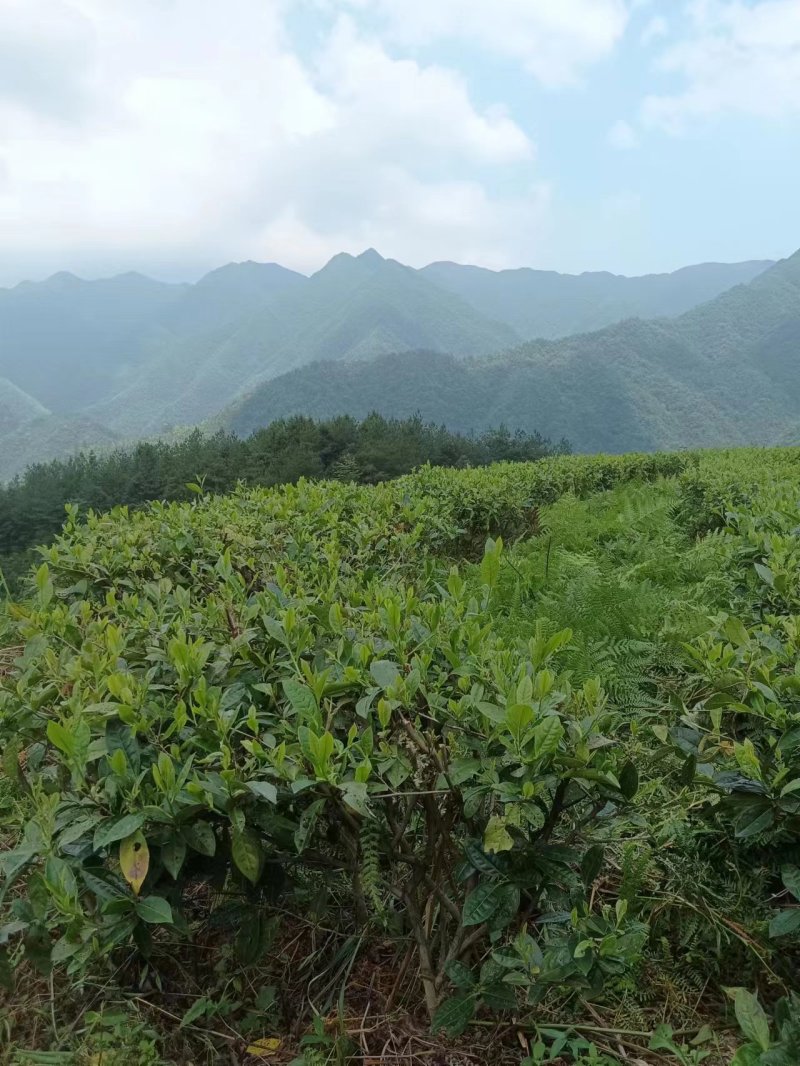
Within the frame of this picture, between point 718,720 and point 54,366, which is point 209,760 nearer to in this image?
point 718,720

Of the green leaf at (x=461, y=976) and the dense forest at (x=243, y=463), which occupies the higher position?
the green leaf at (x=461, y=976)

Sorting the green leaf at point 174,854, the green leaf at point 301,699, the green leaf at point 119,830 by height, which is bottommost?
the green leaf at point 174,854

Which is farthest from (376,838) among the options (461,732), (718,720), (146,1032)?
(718,720)

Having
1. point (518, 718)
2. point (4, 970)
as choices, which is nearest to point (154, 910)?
point (4, 970)

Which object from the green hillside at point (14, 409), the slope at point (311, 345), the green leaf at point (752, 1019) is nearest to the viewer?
the green leaf at point (752, 1019)

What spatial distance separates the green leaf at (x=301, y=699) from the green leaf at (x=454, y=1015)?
0.63 metres

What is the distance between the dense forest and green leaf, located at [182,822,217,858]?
66.3 feet

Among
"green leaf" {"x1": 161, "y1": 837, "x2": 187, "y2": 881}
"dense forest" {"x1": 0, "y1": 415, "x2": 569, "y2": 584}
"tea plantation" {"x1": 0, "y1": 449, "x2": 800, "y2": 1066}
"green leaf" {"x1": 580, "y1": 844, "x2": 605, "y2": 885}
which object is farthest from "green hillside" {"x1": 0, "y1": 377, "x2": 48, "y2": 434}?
"green leaf" {"x1": 580, "y1": 844, "x2": 605, "y2": 885}

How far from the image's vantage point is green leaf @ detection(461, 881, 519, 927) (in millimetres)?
1300

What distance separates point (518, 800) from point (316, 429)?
88.1ft

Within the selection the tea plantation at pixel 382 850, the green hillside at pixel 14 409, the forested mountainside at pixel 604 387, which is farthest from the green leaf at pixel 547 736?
the green hillside at pixel 14 409

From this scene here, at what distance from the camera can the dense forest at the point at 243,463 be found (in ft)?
84.4

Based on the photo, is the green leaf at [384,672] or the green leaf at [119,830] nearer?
the green leaf at [119,830]

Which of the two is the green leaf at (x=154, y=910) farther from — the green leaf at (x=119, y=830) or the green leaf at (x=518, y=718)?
the green leaf at (x=518, y=718)
